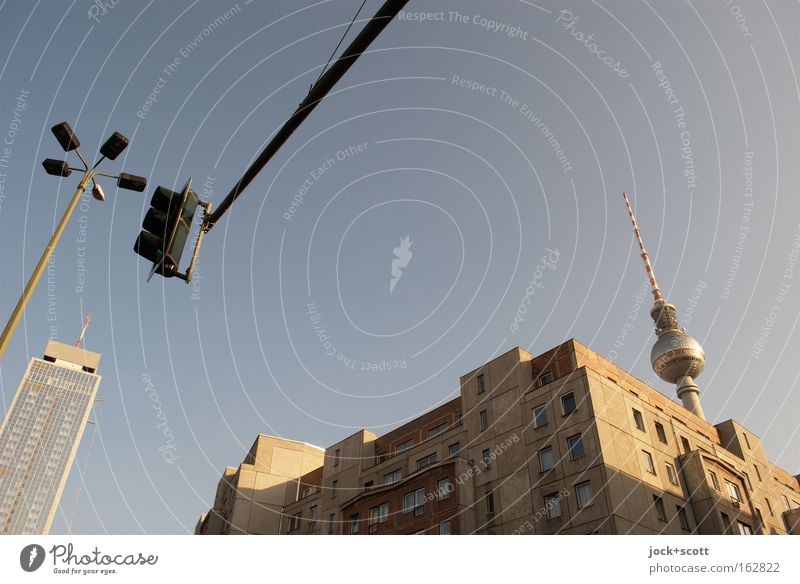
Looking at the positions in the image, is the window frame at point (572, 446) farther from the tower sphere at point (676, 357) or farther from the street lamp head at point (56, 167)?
the tower sphere at point (676, 357)

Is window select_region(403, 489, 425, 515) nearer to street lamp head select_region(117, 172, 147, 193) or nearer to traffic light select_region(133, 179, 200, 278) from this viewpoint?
street lamp head select_region(117, 172, 147, 193)

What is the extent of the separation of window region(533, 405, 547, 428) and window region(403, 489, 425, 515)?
36.0ft

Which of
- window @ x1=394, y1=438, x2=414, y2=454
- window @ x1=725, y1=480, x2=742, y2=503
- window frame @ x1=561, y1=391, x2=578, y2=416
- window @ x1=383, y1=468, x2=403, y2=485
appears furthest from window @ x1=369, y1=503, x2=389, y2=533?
window @ x1=725, y1=480, x2=742, y2=503

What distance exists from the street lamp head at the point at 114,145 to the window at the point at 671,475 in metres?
42.7

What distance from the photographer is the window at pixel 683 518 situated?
129ft

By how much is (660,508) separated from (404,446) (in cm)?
2479

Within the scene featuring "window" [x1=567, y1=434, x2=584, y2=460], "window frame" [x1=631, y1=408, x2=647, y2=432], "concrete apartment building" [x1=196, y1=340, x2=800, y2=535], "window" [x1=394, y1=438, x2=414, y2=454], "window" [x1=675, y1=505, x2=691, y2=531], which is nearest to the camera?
"concrete apartment building" [x1=196, y1=340, x2=800, y2=535]

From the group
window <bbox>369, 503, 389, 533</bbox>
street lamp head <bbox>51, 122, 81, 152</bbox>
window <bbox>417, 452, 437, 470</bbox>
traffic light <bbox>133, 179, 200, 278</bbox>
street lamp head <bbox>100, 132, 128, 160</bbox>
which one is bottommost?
traffic light <bbox>133, 179, 200, 278</bbox>

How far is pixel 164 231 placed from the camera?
6562mm

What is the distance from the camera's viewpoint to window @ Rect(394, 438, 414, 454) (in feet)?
182

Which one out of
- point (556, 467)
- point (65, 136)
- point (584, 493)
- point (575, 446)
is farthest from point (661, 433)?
point (65, 136)

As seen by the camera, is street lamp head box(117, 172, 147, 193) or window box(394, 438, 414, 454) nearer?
street lamp head box(117, 172, 147, 193)

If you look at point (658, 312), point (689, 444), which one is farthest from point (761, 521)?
point (658, 312)
